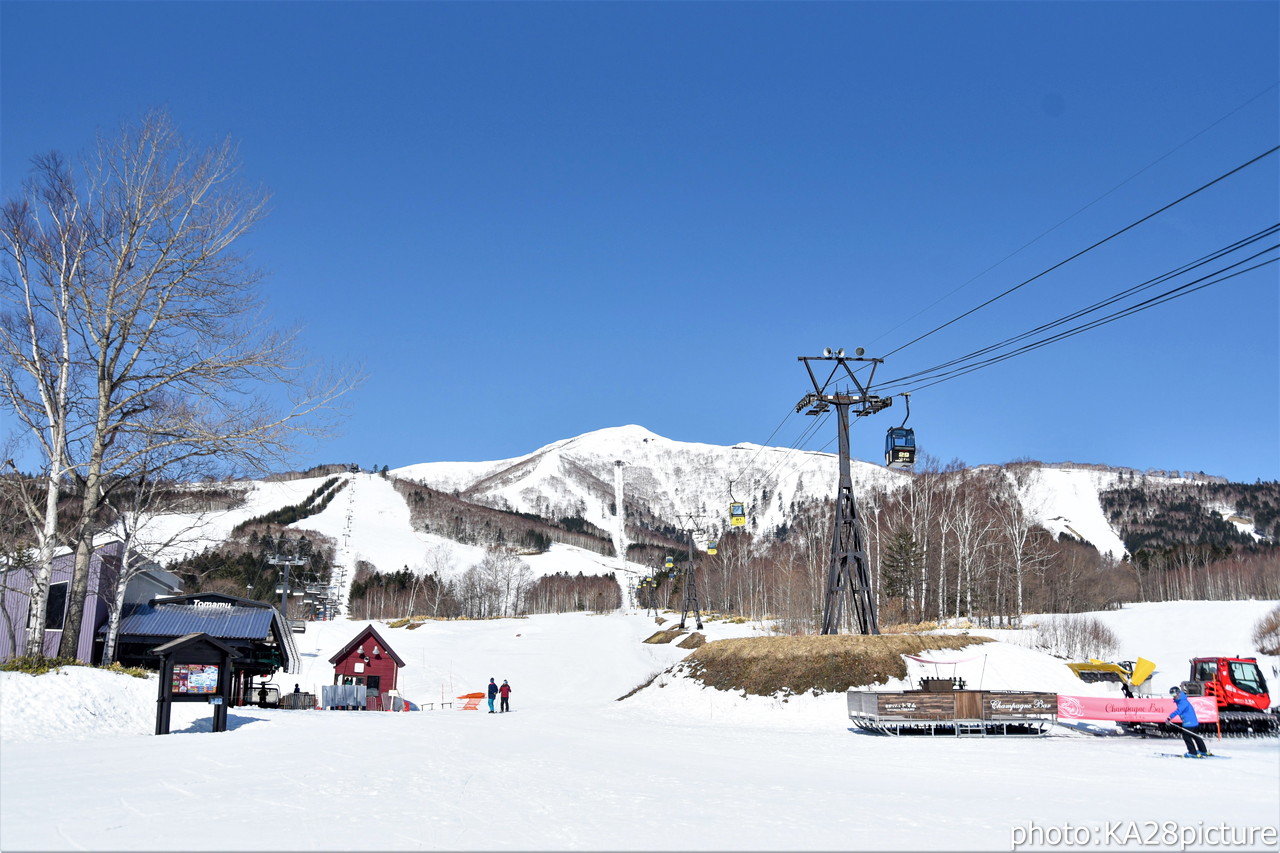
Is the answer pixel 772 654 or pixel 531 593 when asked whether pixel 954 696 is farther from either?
pixel 531 593

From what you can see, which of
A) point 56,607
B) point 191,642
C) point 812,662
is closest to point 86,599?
point 56,607

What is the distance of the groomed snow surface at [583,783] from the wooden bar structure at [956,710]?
0.83m

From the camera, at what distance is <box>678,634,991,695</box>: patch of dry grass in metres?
30.0

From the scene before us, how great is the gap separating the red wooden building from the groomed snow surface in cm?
1535

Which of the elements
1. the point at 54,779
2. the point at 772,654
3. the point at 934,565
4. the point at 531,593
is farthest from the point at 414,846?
the point at 531,593

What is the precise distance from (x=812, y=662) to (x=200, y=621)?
30.4m

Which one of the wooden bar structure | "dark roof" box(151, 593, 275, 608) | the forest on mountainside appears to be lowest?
the wooden bar structure

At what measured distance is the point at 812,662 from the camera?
101ft

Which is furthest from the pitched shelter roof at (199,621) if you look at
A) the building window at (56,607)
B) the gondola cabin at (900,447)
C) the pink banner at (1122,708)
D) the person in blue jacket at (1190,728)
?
the person in blue jacket at (1190,728)

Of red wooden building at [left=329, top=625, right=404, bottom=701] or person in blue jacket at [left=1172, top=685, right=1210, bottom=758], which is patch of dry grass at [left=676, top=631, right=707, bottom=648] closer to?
red wooden building at [left=329, top=625, right=404, bottom=701]

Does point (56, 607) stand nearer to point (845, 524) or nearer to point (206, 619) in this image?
point (206, 619)

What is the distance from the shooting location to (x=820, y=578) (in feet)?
277

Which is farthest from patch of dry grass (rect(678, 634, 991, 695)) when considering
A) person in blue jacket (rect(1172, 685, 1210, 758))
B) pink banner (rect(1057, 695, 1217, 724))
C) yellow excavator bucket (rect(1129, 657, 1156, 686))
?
person in blue jacket (rect(1172, 685, 1210, 758))

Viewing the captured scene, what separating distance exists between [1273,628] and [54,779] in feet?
266
